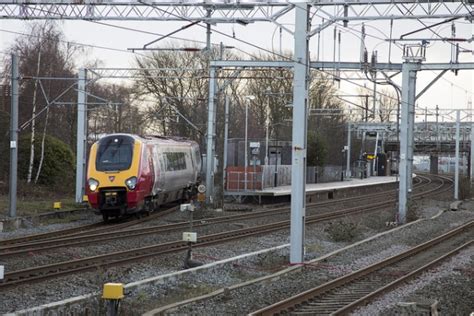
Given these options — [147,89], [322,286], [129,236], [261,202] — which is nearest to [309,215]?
[261,202]

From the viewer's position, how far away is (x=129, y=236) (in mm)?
19688

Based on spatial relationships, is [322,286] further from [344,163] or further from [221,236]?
[344,163]

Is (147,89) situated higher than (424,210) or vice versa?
(147,89)

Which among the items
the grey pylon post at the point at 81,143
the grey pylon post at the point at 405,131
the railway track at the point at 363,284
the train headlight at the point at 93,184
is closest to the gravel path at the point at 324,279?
the railway track at the point at 363,284

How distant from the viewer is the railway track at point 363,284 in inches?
436

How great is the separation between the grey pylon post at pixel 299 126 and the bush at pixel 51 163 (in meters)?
23.3

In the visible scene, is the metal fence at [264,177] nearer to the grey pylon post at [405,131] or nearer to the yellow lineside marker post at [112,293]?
the grey pylon post at [405,131]

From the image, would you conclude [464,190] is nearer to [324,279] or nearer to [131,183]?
[131,183]

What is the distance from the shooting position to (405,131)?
27.2m

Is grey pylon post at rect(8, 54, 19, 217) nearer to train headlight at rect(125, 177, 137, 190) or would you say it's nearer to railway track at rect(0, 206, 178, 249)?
railway track at rect(0, 206, 178, 249)

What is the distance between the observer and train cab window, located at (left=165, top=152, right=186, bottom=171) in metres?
28.1

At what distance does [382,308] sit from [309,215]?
1814 cm

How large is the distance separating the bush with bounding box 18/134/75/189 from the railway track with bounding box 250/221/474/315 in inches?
875

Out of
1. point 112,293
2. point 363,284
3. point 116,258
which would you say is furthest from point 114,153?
point 112,293
